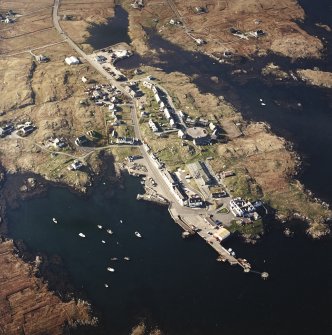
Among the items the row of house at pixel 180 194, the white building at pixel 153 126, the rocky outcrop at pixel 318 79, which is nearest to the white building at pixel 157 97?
the white building at pixel 153 126

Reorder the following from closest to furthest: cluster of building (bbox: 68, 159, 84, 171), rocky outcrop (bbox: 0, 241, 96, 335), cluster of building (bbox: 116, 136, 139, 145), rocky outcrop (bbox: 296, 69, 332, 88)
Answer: rocky outcrop (bbox: 0, 241, 96, 335), cluster of building (bbox: 68, 159, 84, 171), cluster of building (bbox: 116, 136, 139, 145), rocky outcrop (bbox: 296, 69, 332, 88)

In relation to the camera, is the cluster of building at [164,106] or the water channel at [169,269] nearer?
the water channel at [169,269]

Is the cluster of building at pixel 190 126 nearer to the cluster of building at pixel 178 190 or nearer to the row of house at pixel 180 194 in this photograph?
the cluster of building at pixel 178 190

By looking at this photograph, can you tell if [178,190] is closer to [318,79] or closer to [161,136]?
[161,136]

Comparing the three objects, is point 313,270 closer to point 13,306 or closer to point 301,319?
point 301,319

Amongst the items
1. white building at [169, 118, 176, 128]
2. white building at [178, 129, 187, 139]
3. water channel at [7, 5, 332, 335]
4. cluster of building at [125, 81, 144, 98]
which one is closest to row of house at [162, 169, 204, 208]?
water channel at [7, 5, 332, 335]

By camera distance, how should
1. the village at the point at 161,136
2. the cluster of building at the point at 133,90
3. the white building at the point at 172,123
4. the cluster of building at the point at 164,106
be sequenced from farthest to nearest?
the cluster of building at the point at 133,90 → the cluster of building at the point at 164,106 → the white building at the point at 172,123 → the village at the point at 161,136

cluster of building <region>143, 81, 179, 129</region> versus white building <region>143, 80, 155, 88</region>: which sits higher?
white building <region>143, 80, 155, 88</region>

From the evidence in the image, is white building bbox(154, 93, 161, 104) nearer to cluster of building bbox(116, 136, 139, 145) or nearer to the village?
the village
